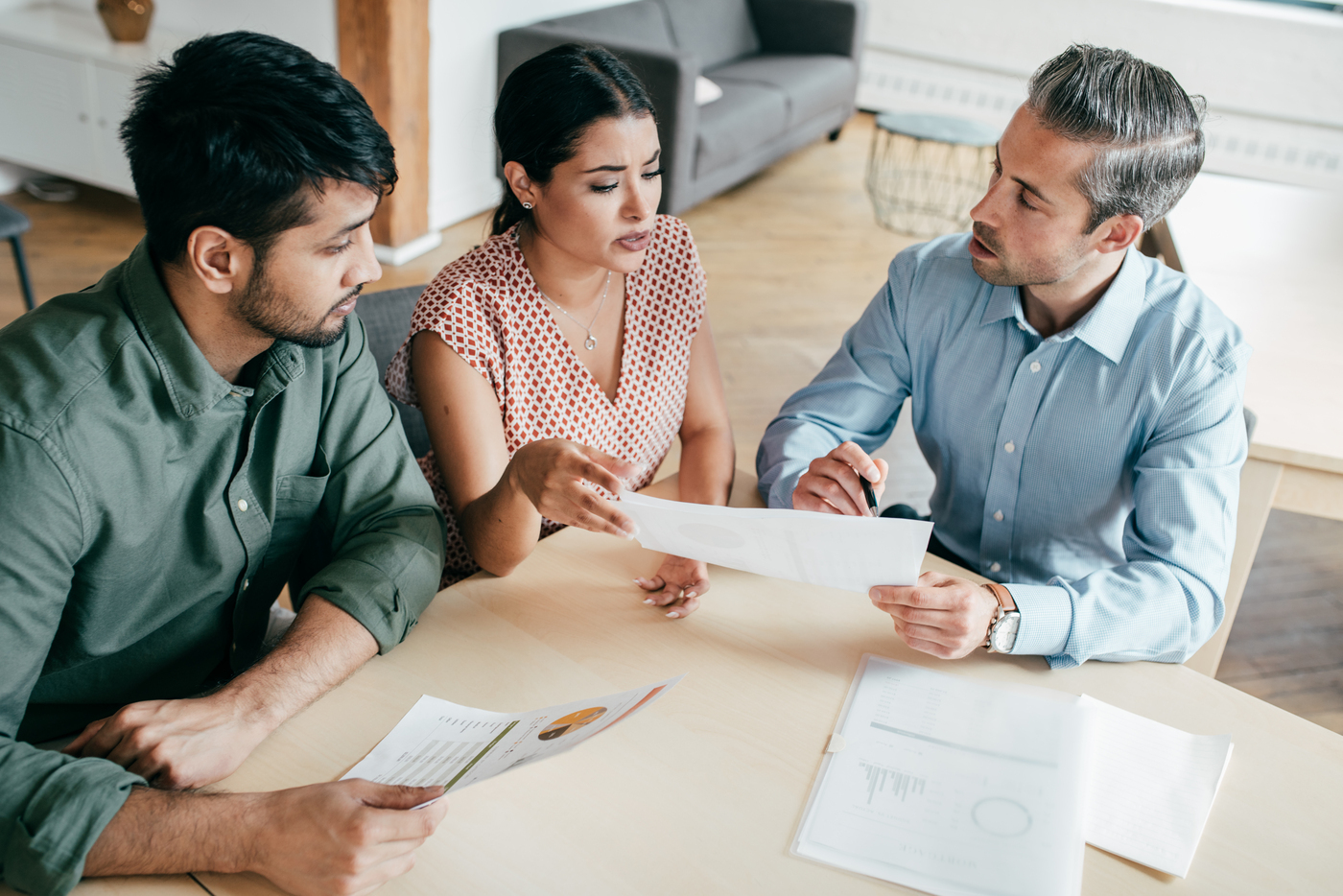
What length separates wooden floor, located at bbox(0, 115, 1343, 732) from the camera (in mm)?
2426

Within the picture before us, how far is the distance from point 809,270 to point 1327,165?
138 inches

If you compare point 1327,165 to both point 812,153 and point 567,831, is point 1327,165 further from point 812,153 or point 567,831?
point 567,831

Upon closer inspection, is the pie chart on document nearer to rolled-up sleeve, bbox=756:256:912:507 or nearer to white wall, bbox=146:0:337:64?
rolled-up sleeve, bbox=756:256:912:507

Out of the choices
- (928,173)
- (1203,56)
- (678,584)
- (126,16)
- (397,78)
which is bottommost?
(928,173)

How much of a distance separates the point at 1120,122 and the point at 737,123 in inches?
139

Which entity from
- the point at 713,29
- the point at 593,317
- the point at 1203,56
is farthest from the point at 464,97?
the point at 1203,56

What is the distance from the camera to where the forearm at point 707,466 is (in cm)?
157

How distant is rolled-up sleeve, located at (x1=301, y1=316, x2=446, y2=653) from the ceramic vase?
3474 millimetres

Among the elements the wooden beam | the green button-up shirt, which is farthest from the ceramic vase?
the green button-up shirt

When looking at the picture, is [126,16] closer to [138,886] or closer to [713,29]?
[713,29]

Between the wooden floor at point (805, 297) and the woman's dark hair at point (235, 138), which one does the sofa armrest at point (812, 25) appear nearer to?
the wooden floor at point (805, 297)

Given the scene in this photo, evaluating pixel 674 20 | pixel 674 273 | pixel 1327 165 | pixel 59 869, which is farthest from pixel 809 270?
pixel 59 869

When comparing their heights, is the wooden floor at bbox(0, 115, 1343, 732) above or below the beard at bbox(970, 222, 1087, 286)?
below

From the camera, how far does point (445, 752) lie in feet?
3.22
